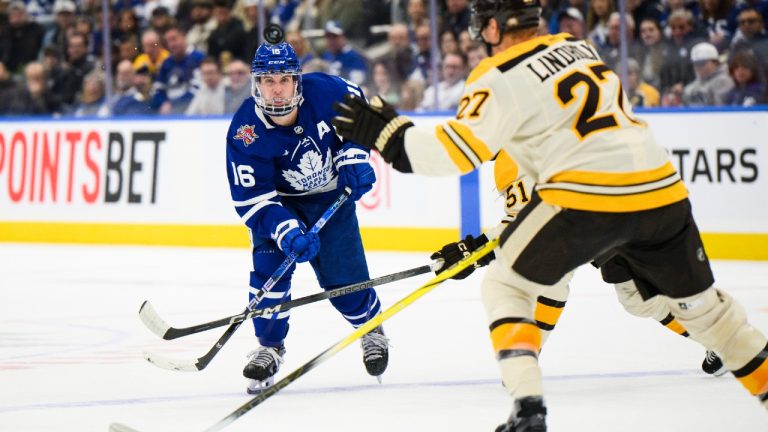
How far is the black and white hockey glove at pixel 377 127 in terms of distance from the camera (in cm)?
306

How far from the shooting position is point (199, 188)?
30.9 ft

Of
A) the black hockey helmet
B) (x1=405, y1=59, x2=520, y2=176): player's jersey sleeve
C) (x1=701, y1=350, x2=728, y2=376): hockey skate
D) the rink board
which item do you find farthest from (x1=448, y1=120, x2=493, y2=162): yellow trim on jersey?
the rink board

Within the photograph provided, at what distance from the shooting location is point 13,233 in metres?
10.0

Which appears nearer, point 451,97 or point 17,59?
point 451,97

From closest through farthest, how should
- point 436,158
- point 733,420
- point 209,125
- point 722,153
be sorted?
point 436,158 → point 733,420 → point 722,153 → point 209,125

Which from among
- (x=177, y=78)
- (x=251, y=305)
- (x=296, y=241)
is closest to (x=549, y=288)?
(x=296, y=241)

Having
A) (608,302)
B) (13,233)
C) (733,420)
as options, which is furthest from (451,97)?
(733,420)

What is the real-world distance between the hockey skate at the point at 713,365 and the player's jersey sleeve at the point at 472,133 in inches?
59.5

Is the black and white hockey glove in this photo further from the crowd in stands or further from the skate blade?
the crowd in stands

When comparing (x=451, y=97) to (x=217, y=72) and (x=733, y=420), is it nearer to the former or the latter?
(x=217, y=72)

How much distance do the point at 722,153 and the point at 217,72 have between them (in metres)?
3.72

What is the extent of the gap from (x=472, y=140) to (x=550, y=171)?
0.71 feet

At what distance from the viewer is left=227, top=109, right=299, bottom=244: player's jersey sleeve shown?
13.9ft

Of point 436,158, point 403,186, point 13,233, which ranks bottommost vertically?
point 13,233
